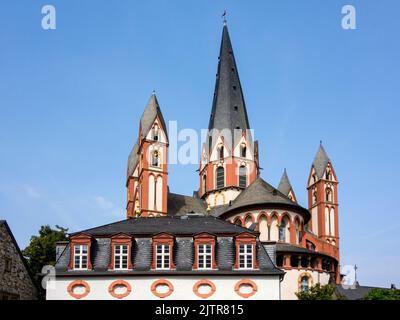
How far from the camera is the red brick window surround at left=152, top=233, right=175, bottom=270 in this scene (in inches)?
1540

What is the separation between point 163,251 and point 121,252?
7.94 feet

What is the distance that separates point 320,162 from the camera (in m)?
100

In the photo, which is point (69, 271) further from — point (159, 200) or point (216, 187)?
point (216, 187)

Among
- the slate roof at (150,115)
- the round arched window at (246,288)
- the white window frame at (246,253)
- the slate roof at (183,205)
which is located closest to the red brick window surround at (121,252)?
the round arched window at (246,288)

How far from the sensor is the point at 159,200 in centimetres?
8581

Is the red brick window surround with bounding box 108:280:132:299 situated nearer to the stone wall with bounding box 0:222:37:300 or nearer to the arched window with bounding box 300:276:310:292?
the stone wall with bounding box 0:222:37:300

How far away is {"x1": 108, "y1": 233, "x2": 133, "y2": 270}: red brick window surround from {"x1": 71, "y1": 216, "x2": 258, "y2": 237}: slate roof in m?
0.86

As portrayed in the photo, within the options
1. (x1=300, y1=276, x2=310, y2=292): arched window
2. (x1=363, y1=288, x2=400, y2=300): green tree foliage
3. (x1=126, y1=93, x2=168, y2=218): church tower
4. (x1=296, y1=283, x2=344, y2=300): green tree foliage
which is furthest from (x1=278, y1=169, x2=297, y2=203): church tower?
(x1=363, y1=288, x2=400, y2=300): green tree foliage

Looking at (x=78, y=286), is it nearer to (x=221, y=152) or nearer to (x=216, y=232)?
(x=216, y=232)

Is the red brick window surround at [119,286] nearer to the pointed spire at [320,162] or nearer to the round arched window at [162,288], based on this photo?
the round arched window at [162,288]

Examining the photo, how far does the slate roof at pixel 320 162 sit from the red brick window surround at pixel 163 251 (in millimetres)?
61563

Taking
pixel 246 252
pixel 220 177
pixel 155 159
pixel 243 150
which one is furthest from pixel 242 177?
pixel 246 252

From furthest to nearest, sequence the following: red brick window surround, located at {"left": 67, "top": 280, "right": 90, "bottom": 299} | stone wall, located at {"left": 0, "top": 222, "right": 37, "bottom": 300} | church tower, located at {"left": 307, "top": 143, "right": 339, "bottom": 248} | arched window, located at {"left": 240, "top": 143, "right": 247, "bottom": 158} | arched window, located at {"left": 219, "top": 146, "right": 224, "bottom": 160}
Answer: arched window, located at {"left": 240, "top": 143, "right": 247, "bottom": 158}, arched window, located at {"left": 219, "top": 146, "right": 224, "bottom": 160}, church tower, located at {"left": 307, "top": 143, "right": 339, "bottom": 248}, stone wall, located at {"left": 0, "top": 222, "right": 37, "bottom": 300}, red brick window surround, located at {"left": 67, "top": 280, "right": 90, "bottom": 299}
